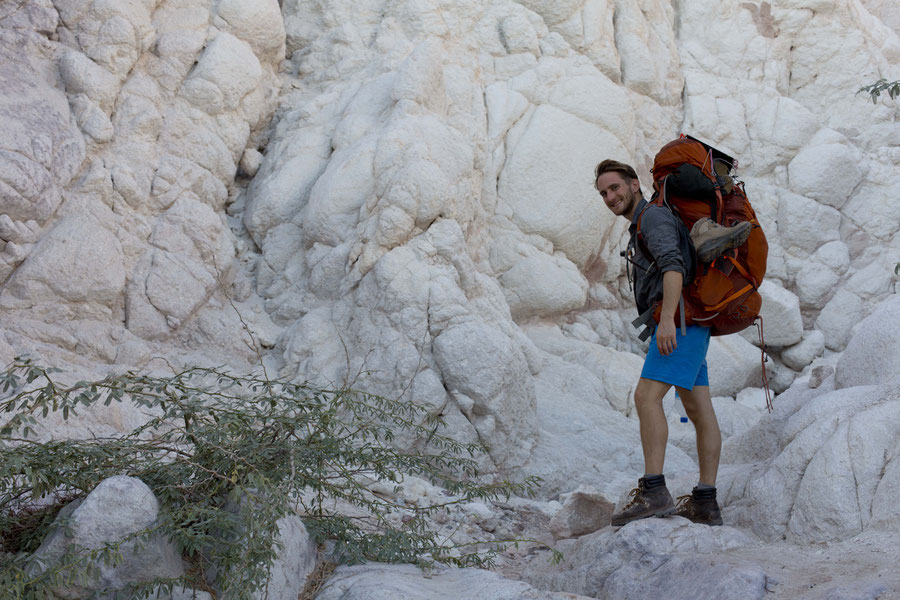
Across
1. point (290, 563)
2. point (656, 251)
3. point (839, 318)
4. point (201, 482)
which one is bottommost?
point (290, 563)

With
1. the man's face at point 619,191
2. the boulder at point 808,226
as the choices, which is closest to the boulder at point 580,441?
the man's face at point 619,191

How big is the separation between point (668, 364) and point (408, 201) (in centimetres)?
385

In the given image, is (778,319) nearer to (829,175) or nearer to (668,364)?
(829,175)

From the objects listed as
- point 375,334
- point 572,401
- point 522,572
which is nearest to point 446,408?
point 375,334

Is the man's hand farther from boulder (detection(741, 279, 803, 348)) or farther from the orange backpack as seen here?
boulder (detection(741, 279, 803, 348))

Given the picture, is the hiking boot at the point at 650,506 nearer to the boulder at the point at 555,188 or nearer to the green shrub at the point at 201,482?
the green shrub at the point at 201,482

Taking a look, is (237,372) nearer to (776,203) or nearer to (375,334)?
(375,334)

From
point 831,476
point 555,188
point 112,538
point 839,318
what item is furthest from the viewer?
point 839,318

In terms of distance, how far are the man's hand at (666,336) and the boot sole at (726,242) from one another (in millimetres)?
370

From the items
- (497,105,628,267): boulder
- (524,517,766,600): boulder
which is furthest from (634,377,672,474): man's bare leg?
(497,105,628,267): boulder

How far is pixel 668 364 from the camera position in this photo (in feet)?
12.3

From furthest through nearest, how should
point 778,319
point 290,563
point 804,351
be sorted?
point 804,351
point 778,319
point 290,563

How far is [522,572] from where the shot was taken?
411 centimetres

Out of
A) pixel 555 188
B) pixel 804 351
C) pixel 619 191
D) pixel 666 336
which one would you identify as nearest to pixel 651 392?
pixel 666 336
